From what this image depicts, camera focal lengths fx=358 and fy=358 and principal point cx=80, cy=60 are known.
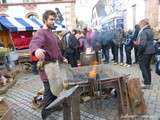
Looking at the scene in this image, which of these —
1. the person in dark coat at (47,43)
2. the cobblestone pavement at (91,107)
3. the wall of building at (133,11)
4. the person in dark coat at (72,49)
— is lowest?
the cobblestone pavement at (91,107)

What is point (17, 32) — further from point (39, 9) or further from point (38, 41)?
point (39, 9)

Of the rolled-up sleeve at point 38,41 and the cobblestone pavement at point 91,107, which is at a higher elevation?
the rolled-up sleeve at point 38,41

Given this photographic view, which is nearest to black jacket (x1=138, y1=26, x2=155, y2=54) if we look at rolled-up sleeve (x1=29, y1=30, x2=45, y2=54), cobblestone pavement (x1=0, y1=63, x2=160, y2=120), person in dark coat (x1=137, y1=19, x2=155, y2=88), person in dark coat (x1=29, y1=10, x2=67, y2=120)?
person in dark coat (x1=137, y1=19, x2=155, y2=88)

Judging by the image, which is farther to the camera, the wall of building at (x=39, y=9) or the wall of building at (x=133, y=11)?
the wall of building at (x=39, y=9)

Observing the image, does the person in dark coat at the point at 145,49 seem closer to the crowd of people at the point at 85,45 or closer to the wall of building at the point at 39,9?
the crowd of people at the point at 85,45

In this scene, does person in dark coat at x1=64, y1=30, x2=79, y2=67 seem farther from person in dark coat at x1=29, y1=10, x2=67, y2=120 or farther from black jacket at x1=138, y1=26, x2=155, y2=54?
person in dark coat at x1=29, y1=10, x2=67, y2=120

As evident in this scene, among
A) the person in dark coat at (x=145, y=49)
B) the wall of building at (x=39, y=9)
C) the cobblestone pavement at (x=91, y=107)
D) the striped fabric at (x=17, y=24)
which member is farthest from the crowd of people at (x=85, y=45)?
the wall of building at (x=39, y=9)

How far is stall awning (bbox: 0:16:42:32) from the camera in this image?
14.2 m

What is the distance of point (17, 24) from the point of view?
48.8 feet

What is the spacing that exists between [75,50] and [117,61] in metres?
2.22

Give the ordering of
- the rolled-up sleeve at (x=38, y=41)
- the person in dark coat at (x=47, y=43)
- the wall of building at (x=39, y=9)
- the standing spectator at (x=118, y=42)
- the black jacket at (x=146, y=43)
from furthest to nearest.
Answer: the wall of building at (x=39, y=9) → the standing spectator at (x=118, y=42) → the black jacket at (x=146, y=43) → the person in dark coat at (x=47, y=43) → the rolled-up sleeve at (x=38, y=41)

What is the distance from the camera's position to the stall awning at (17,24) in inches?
561

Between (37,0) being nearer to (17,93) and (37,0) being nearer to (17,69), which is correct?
(17,69)

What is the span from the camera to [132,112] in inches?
233
